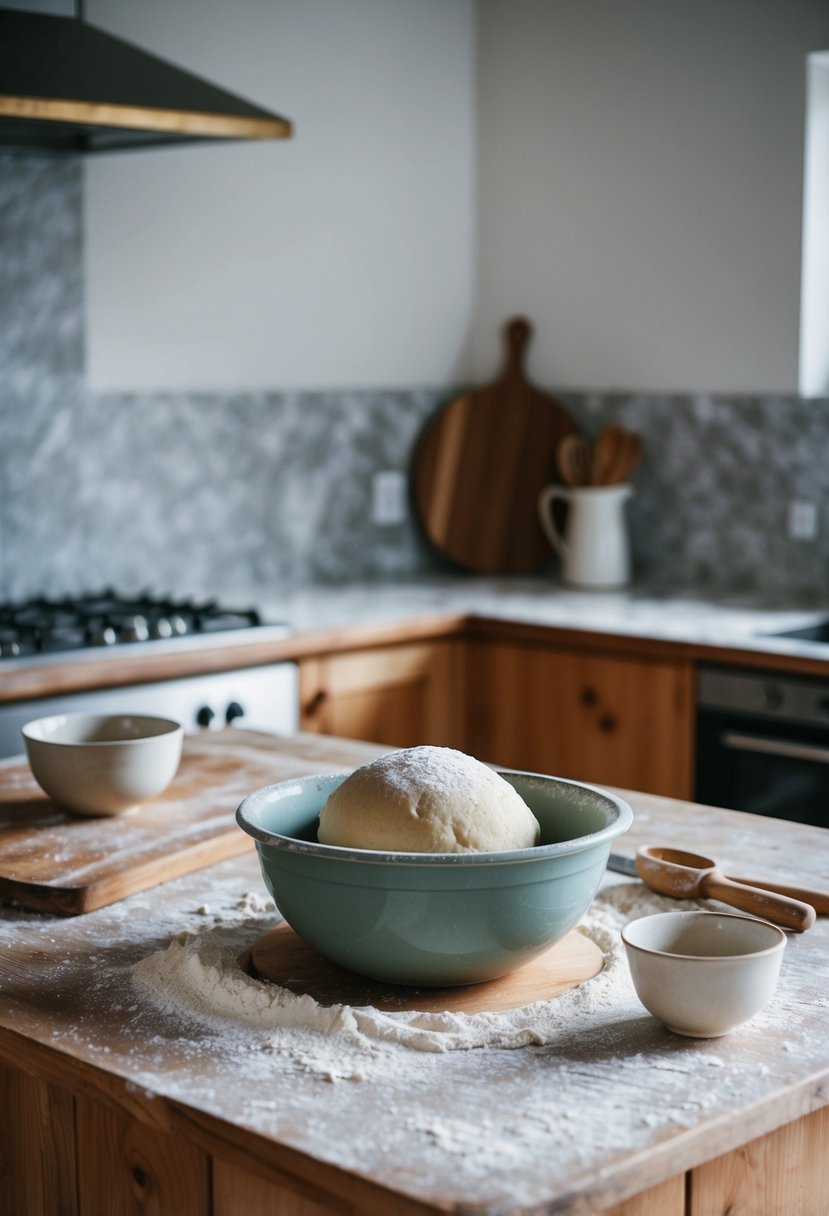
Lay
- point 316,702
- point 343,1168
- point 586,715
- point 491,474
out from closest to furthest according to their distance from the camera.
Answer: point 343,1168 → point 316,702 → point 586,715 → point 491,474

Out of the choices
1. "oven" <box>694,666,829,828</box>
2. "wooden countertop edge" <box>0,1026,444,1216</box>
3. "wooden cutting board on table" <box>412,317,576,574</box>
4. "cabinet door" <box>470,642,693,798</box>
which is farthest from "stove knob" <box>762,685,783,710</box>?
"wooden countertop edge" <box>0,1026,444,1216</box>

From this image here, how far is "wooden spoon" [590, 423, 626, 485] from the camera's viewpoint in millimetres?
3789

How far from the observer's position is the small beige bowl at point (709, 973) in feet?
3.42

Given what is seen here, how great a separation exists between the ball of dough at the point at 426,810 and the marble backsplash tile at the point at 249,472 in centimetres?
215

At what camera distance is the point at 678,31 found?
3.62 meters

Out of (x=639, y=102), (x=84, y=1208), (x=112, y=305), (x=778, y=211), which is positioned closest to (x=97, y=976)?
(x=84, y=1208)

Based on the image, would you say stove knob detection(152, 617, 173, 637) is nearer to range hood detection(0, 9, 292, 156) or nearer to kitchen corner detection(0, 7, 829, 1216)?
kitchen corner detection(0, 7, 829, 1216)

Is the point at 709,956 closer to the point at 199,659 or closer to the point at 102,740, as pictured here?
the point at 102,740

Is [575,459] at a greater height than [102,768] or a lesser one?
greater

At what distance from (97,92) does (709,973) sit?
189cm

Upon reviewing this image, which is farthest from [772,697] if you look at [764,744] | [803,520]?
[803,520]

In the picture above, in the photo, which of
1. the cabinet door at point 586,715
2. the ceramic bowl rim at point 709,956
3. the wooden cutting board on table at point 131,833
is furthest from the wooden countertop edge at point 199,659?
the ceramic bowl rim at point 709,956

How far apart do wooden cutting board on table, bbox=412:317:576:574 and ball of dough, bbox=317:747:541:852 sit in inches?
109

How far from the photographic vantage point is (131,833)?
1.51 m
